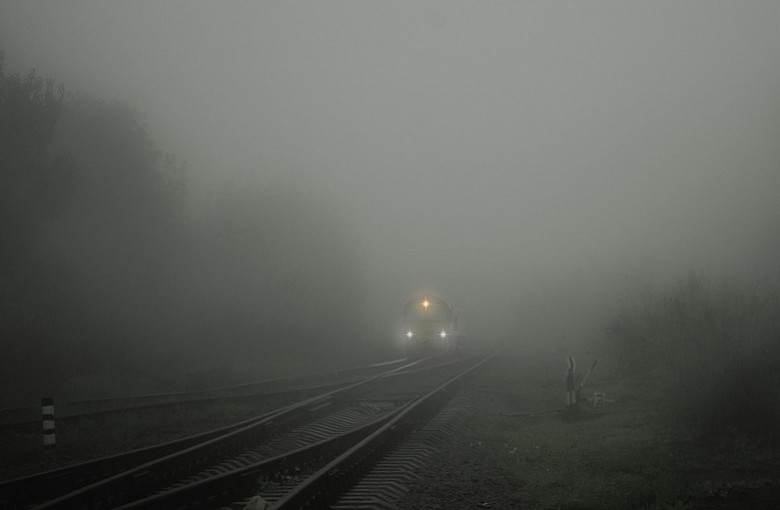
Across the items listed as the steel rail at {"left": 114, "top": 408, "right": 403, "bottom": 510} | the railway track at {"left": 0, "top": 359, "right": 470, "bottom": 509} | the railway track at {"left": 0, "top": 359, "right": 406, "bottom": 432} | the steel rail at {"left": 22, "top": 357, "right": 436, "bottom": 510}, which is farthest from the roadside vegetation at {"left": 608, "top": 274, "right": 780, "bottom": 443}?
the railway track at {"left": 0, "top": 359, "right": 406, "bottom": 432}

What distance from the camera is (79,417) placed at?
12.3m

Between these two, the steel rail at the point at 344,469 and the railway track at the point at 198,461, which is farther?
the railway track at the point at 198,461

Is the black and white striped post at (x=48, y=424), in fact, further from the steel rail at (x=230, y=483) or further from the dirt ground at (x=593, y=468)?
the dirt ground at (x=593, y=468)

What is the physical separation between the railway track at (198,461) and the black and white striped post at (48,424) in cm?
282

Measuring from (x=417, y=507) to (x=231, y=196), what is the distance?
101ft

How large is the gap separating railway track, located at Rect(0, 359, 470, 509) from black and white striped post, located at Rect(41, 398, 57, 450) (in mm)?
2822

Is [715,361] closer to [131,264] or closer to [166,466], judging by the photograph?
[166,466]

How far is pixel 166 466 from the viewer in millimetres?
7902

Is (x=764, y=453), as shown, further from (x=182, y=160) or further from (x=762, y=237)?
(x=762, y=237)

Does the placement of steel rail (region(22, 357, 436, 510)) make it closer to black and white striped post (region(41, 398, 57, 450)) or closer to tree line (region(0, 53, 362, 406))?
black and white striped post (region(41, 398, 57, 450))

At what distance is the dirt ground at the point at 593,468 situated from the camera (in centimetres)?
617

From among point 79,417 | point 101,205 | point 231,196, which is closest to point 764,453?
point 79,417

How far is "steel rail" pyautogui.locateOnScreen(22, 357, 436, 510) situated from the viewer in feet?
20.4

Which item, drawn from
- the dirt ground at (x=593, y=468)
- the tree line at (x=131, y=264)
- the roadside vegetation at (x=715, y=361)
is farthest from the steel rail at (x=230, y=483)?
the tree line at (x=131, y=264)
